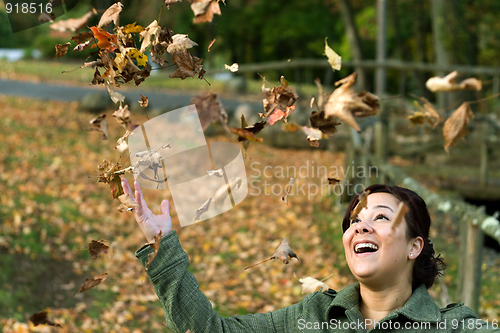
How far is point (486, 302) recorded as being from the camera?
6277 millimetres

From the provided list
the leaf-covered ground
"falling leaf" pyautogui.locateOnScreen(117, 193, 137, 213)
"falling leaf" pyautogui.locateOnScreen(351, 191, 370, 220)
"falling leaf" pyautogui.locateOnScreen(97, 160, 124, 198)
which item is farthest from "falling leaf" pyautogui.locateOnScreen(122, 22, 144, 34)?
"falling leaf" pyautogui.locateOnScreen(351, 191, 370, 220)

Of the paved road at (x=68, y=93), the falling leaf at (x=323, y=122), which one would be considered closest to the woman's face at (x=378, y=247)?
the falling leaf at (x=323, y=122)

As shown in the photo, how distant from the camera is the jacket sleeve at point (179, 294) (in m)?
2.12

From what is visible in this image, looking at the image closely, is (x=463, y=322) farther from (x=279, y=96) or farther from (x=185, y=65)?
(x=185, y=65)

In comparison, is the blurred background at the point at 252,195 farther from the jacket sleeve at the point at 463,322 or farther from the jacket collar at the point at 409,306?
the jacket sleeve at the point at 463,322

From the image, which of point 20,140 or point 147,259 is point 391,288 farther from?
point 20,140

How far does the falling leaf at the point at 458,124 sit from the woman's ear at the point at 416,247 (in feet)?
1.13

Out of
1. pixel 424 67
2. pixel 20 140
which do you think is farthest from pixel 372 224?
pixel 20 140

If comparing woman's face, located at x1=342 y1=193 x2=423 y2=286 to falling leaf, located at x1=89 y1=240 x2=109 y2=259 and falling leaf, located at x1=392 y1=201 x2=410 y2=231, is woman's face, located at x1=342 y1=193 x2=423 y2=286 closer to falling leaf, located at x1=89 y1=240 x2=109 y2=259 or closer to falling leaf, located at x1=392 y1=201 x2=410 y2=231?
falling leaf, located at x1=392 y1=201 x2=410 y2=231

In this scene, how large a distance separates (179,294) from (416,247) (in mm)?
833

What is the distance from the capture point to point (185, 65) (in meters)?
2.10

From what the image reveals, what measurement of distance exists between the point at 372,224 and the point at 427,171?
9037 mm

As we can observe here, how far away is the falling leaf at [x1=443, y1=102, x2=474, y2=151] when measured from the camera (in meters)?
2.12

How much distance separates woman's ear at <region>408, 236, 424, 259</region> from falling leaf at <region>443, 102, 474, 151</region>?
344 millimetres
